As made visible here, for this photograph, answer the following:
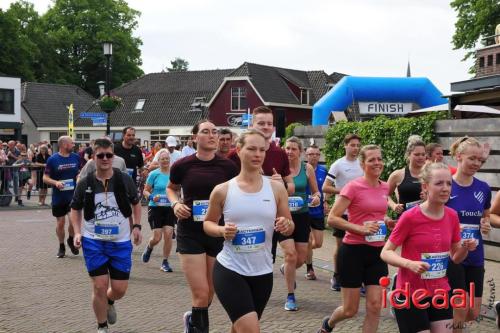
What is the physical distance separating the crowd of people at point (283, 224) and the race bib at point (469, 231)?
0.4 inches

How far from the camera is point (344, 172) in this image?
9.92 metres

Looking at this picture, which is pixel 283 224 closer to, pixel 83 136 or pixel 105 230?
pixel 105 230

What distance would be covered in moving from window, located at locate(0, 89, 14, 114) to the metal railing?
35395 mm

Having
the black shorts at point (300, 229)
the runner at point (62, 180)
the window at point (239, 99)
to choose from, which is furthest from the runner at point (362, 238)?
the window at point (239, 99)

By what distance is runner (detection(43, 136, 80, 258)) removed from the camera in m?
12.5

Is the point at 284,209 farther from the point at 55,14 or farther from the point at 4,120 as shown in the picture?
the point at 55,14

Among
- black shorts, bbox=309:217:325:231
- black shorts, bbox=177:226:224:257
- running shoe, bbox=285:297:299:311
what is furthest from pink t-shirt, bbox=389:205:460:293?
black shorts, bbox=309:217:325:231

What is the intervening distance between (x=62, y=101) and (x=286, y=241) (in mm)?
61858

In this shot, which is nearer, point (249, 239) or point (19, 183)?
point (249, 239)

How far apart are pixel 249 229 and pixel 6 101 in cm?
5694

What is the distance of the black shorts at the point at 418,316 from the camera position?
488cm

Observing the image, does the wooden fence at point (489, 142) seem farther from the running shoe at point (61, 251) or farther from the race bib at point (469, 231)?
the running shoe at point (61, 251)

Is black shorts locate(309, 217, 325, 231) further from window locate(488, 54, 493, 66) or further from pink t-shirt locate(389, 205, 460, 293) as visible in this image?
window locate(488, 54, 493, 66)

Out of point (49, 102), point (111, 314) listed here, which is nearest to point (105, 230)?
point (111, 314)
